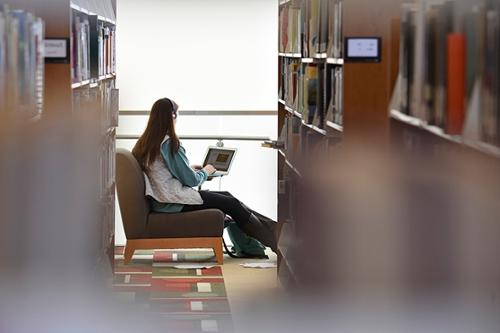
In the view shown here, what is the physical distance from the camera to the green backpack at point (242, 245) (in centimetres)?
657

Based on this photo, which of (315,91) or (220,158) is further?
(220,158)

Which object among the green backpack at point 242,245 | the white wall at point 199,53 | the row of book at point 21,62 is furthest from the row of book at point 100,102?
the white wall at point 199,53

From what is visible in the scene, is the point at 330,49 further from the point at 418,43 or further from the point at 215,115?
the point at 215,115

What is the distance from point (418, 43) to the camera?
2.89m

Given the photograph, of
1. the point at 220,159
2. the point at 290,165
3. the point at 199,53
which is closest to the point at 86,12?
the point at 290,165

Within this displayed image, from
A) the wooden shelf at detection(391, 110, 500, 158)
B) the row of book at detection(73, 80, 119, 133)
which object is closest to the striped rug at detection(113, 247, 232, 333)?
the row of book at detection(73, 80, 119, 133)

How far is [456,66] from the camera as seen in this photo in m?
2.70

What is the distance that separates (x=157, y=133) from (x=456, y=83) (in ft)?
11.3

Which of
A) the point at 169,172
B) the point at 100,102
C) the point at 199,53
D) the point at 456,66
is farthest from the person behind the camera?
the point at 199,53

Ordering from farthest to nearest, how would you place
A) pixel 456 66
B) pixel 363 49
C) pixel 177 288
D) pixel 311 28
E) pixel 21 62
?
pixel 177 288 → pixel 311 28 → pixel 363 49 → pixel 21 62 → pixel 456 66

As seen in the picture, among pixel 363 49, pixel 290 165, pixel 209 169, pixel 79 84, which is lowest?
pixel 209 169

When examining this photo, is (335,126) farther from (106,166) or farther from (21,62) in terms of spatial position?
(21,62)

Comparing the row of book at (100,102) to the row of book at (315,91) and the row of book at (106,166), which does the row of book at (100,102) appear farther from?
the row of book at (315,91)

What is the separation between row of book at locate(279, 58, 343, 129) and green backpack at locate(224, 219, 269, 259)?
1384 millimetres
